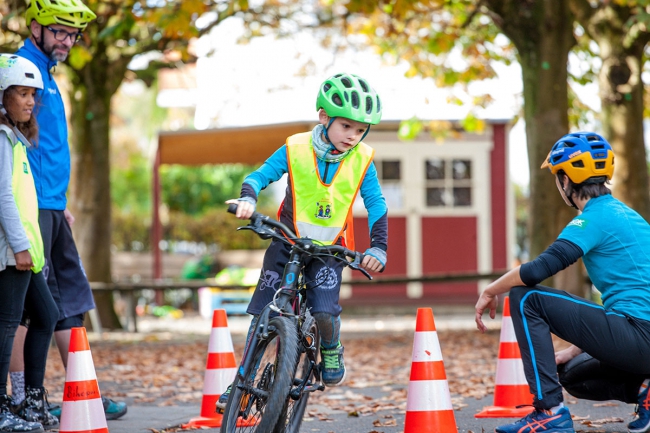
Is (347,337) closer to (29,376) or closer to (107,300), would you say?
(107,300)

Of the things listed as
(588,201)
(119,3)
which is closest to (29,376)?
(588,201)

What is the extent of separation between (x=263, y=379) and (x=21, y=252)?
5.61 feet

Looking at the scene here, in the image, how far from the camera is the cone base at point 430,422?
4.78 m

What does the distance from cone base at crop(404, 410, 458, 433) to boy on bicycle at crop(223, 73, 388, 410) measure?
0.47m

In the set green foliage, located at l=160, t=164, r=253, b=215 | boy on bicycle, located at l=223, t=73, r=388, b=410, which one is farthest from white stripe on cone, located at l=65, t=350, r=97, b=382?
green foliage, located at l=160, t=164, r=253, b=215

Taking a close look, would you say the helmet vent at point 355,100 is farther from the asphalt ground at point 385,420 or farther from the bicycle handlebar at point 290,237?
the asphalt ground at point 385,420

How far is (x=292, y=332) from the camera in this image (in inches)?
162

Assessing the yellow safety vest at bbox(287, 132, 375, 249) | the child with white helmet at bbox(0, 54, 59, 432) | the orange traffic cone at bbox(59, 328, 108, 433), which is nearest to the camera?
the orange traffic cone at bbox(59, 328, 108, 433)

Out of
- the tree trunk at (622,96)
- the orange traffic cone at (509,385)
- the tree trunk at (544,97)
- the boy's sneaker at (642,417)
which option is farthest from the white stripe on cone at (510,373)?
the tree trunk at (622,96)

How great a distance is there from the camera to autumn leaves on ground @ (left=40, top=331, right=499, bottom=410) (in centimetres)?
724

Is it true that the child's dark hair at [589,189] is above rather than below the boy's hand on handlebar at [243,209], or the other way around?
above

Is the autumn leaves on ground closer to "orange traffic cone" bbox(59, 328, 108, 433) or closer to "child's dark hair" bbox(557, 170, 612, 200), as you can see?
"orange traffic cone" bbox(59, 328, 108, 433)

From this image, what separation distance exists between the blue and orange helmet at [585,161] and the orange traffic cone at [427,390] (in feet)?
3.58

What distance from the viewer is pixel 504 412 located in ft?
18.7
